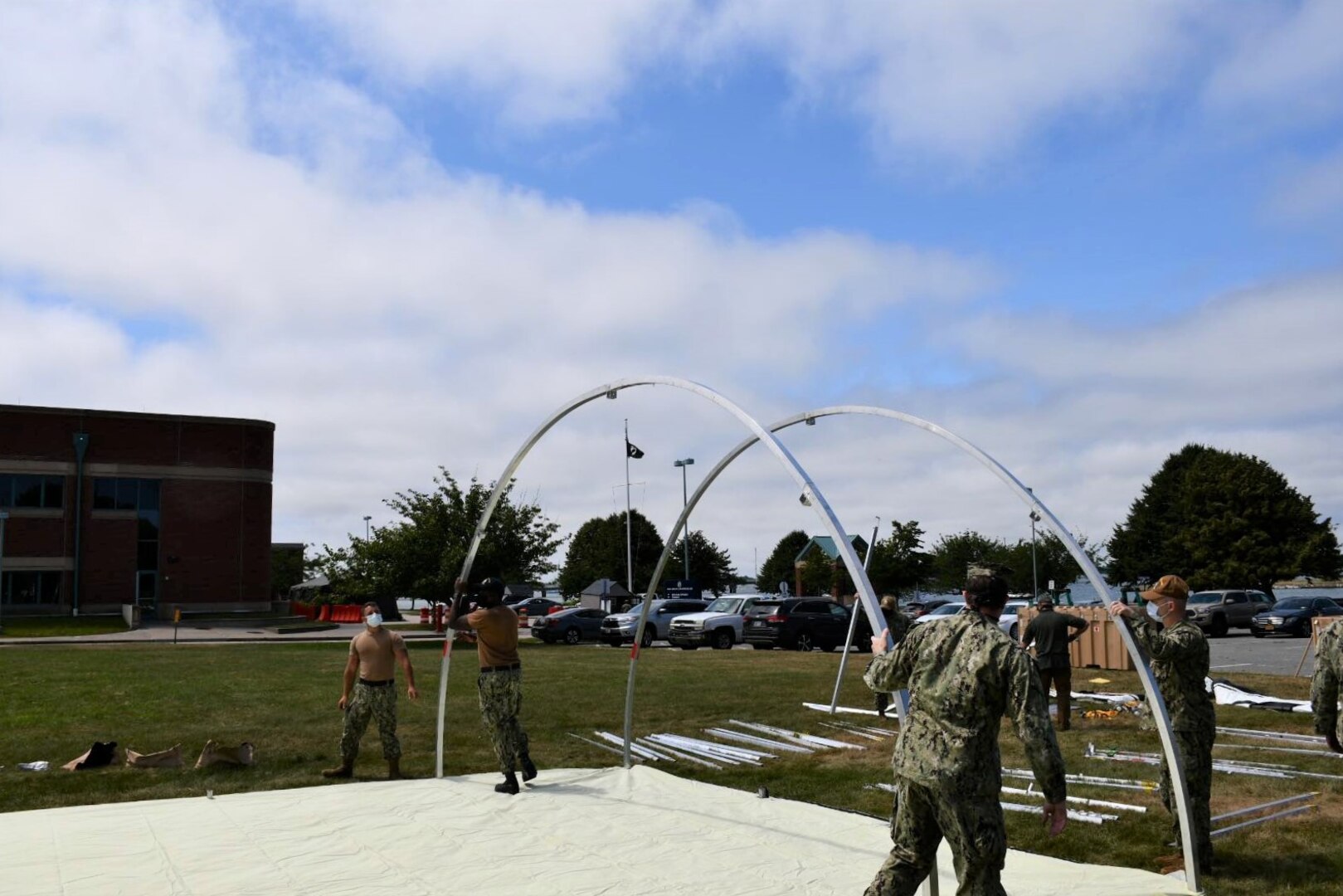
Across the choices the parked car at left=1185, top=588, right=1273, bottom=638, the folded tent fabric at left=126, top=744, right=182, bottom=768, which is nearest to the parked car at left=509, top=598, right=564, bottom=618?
the parked car at left=1185, top=588, right=1273, bottom=638

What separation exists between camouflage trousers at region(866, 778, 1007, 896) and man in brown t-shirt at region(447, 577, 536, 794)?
16.7 feet

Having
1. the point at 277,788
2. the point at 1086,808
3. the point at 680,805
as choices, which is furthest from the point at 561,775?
the point at 1086,808

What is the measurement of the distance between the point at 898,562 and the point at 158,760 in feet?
173

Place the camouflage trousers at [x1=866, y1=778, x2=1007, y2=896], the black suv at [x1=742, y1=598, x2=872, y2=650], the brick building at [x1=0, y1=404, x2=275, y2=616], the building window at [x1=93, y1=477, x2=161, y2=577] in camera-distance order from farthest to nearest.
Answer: the building window at [x1=93, y1=477, x2=161, y2=577]
the brick building at [x1=0, y1=404, x2=275, y2=616]
the black suv at [x1=742, y1=598, x2=872, y2=650]
the camouflage trousers at [x1=866, y1=778, x2=1007, y2=896]

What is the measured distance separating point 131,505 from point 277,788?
144ft

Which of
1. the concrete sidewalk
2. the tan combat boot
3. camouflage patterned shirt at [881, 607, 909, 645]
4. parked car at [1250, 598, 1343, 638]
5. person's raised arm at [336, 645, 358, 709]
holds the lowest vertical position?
the concrete sidewalk

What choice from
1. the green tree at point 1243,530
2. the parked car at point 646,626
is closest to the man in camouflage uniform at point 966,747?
the parked car at point 646,626

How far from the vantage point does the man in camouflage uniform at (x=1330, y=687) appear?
7.20m

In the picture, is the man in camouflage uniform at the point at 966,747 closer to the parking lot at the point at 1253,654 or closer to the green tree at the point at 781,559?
the parking lot at the point at 1253,654

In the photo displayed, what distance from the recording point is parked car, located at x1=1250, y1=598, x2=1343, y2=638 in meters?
33.1

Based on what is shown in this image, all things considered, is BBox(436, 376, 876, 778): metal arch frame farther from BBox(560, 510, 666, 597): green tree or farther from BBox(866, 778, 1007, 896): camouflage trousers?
BBox(560, 510, 666, 597): green tree

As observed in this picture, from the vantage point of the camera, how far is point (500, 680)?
9469 mm

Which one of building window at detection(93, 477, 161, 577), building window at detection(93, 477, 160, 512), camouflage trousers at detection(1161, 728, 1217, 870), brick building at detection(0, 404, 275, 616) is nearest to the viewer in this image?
camouflage trousers at detection(1161, 728, 1217, 870)

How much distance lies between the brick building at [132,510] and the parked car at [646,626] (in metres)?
23.8
